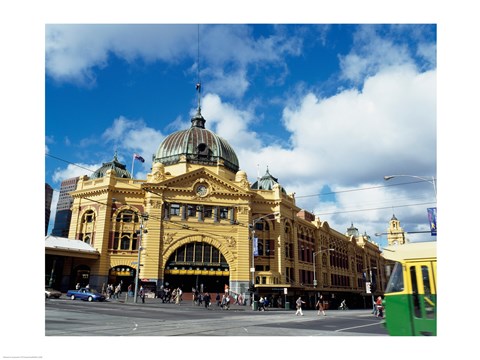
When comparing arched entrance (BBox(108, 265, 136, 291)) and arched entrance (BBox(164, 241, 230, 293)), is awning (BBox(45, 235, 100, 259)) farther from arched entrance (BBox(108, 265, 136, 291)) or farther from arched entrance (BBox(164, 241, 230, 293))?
arched entrance (BBox(164, 241, 230, 293))

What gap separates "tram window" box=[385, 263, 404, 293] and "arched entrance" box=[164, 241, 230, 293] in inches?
1333

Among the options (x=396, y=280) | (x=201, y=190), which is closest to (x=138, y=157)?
(x=201, y=190)

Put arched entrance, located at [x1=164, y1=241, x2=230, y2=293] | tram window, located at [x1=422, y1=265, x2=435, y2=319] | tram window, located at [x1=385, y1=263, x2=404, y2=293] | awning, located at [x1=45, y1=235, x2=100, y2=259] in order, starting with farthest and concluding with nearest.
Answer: arched entrance, located at [x1=164, y1=241, x2=230, y2=293] < awning, located at [x1=45, y1=235, x2=100, y2=259] < tram window, located at [x1=385, y1=263, x2=404, y2=293] < tram window, located at [x1=422, y1=265, x2=435, y2=319]

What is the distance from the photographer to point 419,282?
1212 centimetres

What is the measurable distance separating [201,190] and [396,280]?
3675 cm

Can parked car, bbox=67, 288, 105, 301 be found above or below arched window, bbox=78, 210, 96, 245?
below

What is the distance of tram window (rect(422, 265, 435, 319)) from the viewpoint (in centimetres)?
1195

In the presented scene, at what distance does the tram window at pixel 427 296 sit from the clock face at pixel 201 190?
37.2 meters

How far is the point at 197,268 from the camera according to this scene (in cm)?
4566

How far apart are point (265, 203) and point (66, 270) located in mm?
24995

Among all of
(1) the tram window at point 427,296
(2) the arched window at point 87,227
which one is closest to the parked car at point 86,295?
(2) the arched window at point 87,227

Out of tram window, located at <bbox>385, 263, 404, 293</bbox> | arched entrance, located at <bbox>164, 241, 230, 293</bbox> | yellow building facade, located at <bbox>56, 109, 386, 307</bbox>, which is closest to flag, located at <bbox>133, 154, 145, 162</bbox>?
yellow building facade, located at <bbox>56, 109, 386, 307</bbox>

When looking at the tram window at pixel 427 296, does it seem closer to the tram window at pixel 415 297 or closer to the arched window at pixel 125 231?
the tram window at pixel 415 297
